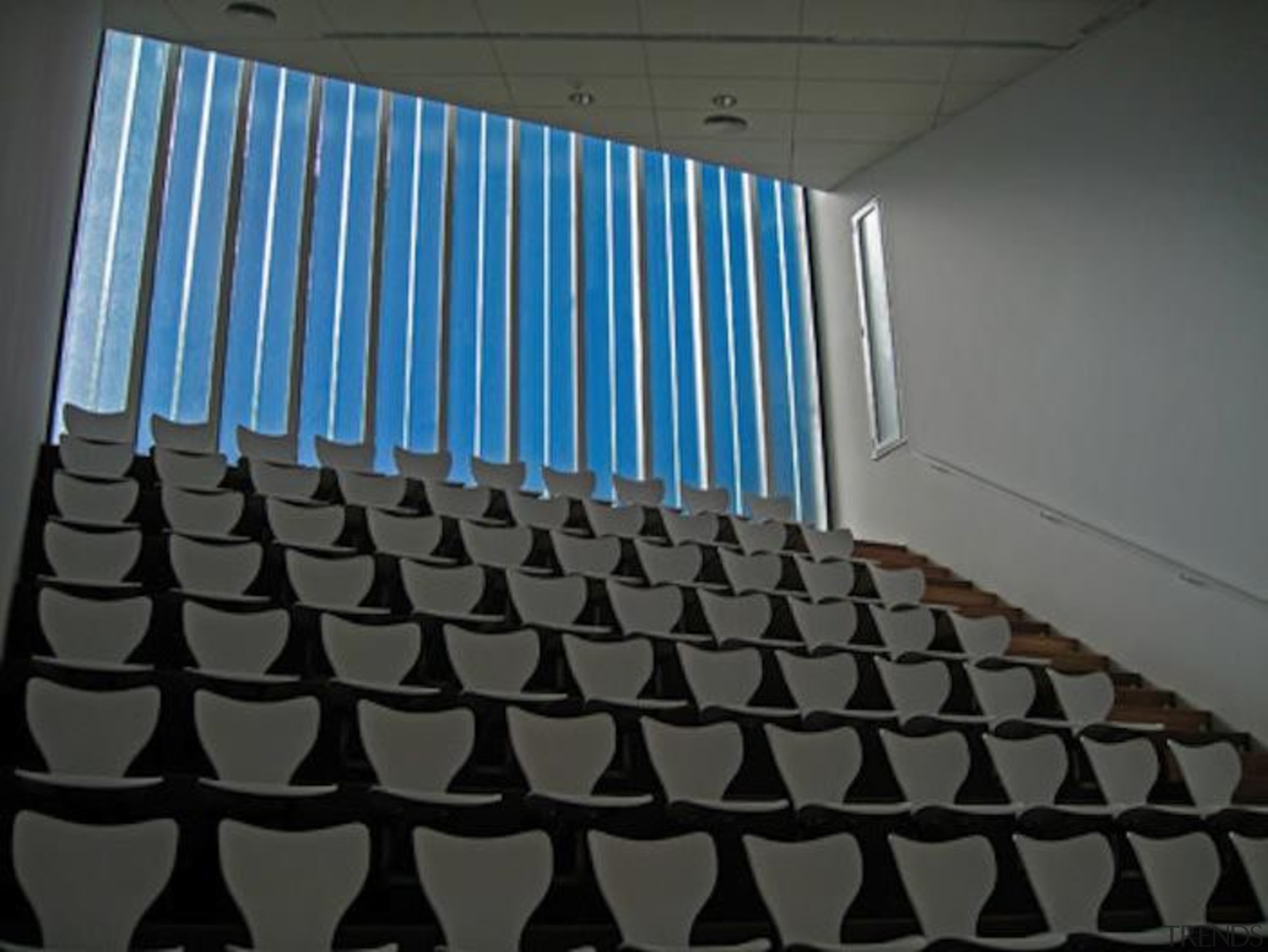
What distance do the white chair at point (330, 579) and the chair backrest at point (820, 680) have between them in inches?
51.2

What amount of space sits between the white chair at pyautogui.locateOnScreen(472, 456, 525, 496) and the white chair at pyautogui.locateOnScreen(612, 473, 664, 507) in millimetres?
520

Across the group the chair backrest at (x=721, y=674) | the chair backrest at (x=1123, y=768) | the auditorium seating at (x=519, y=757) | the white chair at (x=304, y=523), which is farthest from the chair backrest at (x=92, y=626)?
the chair backrest at (x=1123, y=768)

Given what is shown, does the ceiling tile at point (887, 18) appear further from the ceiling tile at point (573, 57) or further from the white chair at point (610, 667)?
the white chair at point (610, 667)

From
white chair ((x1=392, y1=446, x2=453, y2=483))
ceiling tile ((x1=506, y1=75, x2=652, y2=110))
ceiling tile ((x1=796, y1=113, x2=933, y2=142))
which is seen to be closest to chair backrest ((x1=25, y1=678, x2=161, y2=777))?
white chair ((x1=392, y1=446, x2=453, y2=483))

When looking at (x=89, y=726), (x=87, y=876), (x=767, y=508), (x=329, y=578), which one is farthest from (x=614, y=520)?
(x=87, y=876)

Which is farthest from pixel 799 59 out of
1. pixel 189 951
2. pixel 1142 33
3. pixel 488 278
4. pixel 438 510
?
pixel 189 951

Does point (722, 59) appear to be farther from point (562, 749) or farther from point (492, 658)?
point (562, 749)

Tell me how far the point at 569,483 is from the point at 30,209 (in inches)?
123

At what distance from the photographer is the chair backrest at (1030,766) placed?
3342mm

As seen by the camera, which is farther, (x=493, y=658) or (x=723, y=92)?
(x=723, y=92)

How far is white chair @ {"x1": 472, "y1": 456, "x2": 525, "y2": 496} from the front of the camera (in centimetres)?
575

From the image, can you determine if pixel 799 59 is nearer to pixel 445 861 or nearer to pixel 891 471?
pixel 891 471

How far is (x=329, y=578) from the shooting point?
12.0 ft

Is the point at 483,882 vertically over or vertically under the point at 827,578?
under
